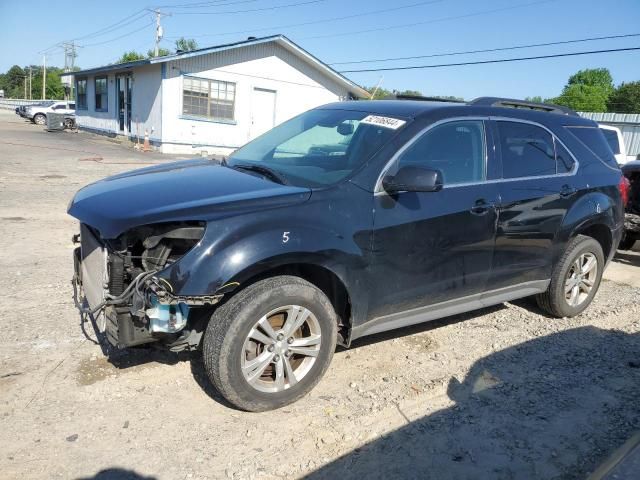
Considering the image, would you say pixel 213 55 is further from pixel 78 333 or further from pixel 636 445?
pixel 636 445

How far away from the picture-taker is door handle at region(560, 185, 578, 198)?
466 cm

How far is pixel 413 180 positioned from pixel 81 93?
31.5 m

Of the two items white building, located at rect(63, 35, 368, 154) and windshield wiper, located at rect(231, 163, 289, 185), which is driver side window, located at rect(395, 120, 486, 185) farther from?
white building, located at rect(63, 35, 368, 154)

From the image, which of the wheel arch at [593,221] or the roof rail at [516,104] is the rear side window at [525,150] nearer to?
the roof rail at [516,104]

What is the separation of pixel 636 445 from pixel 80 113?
33.0m

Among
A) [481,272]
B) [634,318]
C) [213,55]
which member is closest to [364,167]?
[481,272]

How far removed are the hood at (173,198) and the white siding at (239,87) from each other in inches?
725

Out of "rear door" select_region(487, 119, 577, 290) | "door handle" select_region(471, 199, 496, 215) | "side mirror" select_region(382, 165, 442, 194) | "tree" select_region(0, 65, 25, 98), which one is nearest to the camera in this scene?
"side mirror" select_region(382, 165, 442, 194)

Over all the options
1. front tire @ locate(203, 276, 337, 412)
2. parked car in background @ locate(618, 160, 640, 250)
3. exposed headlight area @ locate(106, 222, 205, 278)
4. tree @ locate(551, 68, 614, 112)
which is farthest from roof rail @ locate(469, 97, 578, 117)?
tree @ locate(551, 68, 614, 112)

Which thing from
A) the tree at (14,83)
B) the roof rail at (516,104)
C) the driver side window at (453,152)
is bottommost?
the tree at (14,83)

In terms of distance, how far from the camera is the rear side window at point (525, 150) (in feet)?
14.2

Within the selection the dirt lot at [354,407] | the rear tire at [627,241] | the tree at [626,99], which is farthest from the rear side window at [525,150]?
the tree at [626,99]

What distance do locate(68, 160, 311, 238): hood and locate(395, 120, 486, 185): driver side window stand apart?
946 millimetres

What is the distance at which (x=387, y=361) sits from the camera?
13.5ft
